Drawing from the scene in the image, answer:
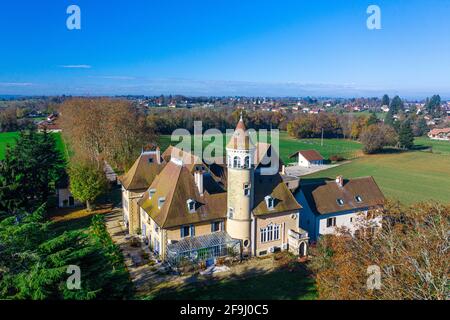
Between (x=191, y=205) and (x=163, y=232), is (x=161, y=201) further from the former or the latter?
(x=163, y=232)

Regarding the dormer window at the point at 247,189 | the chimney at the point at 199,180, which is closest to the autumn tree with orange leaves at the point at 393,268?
the dormer window at the point at 247,189

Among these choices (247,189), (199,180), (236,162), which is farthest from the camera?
(199,180)

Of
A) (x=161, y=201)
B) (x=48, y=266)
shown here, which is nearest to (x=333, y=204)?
(x=161, y=201)

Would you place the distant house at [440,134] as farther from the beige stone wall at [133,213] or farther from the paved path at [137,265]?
the paved path at [137,265]

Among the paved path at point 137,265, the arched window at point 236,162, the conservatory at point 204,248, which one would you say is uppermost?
the arched window at point 236,162

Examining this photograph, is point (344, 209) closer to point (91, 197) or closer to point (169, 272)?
point (169, 272)
